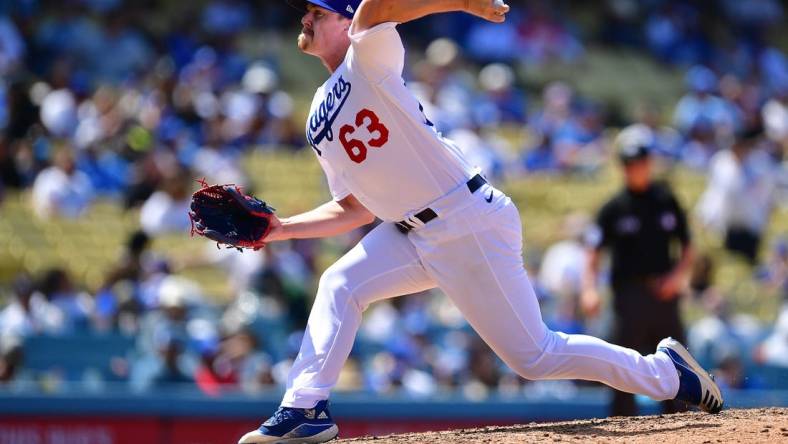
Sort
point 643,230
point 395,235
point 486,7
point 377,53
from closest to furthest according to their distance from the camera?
point 486,7
point 377,53
point 395,235
point 643,230

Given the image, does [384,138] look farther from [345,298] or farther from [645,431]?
[645,431]

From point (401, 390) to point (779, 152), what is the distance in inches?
274

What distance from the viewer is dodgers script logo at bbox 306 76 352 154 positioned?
188 inches

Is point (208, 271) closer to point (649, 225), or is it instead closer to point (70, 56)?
point (70, 56)

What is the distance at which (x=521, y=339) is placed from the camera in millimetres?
4895

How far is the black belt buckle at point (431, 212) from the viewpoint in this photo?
481 centimetres

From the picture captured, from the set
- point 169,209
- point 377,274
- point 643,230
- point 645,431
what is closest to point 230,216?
point 377,274

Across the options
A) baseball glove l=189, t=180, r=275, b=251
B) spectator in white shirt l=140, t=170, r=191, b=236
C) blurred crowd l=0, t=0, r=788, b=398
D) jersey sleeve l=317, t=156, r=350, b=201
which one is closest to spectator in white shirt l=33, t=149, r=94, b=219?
blurred crowd l=0, t=0, r=788, b=398

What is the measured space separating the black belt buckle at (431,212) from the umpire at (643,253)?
3183 millimetres

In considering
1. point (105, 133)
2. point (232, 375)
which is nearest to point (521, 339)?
point (232, 375)

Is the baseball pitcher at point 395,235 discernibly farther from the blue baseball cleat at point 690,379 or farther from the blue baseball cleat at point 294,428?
the blue baseball cleat at point 690,379

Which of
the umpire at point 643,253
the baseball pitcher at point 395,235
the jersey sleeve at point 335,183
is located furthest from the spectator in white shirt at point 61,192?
the baseball pitcher at point 395,235

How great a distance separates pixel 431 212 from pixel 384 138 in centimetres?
32

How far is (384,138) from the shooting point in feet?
15.6
